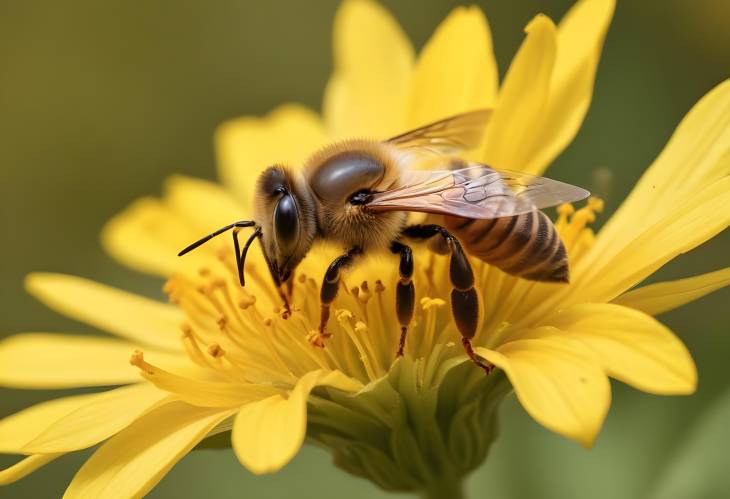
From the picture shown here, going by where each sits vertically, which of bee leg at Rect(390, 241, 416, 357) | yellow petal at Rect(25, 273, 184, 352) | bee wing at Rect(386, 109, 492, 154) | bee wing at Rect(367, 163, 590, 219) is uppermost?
bee wing at Rect(367, 163, 590, 219)

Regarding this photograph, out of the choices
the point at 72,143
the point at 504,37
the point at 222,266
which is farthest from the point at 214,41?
the point at 222,266

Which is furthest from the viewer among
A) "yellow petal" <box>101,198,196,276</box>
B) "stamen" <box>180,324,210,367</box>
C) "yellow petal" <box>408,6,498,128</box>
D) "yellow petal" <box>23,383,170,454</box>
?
"yellow petal" <box>101,198,196,276</box>

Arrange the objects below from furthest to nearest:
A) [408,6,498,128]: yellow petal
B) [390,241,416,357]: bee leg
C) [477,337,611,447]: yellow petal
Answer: [408,6,498,128]: yellow petal
[390,241,416,357]: bee leg
[477,337,611,447]: yellow petal

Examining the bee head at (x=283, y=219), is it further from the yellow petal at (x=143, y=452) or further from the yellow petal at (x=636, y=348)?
the yellow petal at (x=636, y=348)

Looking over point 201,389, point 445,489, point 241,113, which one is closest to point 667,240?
point 445,489

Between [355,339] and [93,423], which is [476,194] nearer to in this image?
[355,339]

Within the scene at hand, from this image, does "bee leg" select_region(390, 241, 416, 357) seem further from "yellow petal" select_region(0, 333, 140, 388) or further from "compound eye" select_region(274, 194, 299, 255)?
"yellow petal" select_region(0, 333, 140, 388)

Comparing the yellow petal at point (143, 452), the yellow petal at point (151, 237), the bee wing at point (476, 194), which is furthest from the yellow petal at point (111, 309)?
the bee wing at point (476, 194)

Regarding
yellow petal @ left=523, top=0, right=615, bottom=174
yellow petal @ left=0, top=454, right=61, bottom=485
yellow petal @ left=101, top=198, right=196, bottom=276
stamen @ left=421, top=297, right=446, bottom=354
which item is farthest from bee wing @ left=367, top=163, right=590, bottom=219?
yellow petal @ left=101, top=198, right=196, bottom=276
